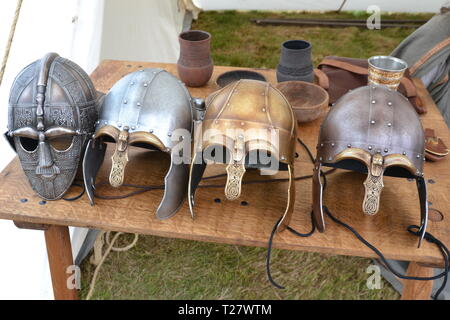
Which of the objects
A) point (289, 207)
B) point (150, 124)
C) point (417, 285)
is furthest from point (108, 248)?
point (417, 285)

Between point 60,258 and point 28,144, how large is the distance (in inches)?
18.6

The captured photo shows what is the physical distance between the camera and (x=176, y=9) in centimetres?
365

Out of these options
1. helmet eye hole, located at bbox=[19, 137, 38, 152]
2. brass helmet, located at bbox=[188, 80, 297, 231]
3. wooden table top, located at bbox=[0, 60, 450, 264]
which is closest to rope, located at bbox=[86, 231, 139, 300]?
wooden table top, located at bbox=[0, 60, 450, 264]

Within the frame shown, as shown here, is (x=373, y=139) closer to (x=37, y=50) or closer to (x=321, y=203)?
(x=321, y=203)

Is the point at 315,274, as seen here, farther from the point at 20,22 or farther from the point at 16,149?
the point at 20,22

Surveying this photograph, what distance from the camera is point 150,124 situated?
1267mm

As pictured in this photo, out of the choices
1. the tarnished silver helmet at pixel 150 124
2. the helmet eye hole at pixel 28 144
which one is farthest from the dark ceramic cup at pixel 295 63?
the helmet eye hole at pixel 28 144

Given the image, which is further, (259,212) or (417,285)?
(417,285)

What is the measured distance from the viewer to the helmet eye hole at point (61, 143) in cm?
130

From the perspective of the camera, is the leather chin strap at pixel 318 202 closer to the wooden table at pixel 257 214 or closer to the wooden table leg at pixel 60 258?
the wooden table at pixel 257 214

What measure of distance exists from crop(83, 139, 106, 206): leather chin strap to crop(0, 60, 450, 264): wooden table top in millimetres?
39

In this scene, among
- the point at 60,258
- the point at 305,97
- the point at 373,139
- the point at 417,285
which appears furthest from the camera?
the point at 305,97

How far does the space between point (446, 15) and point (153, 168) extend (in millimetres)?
1604

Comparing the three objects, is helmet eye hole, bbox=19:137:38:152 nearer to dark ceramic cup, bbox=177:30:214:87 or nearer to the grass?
dark ceramic cup, bbox=177:30:214:87
